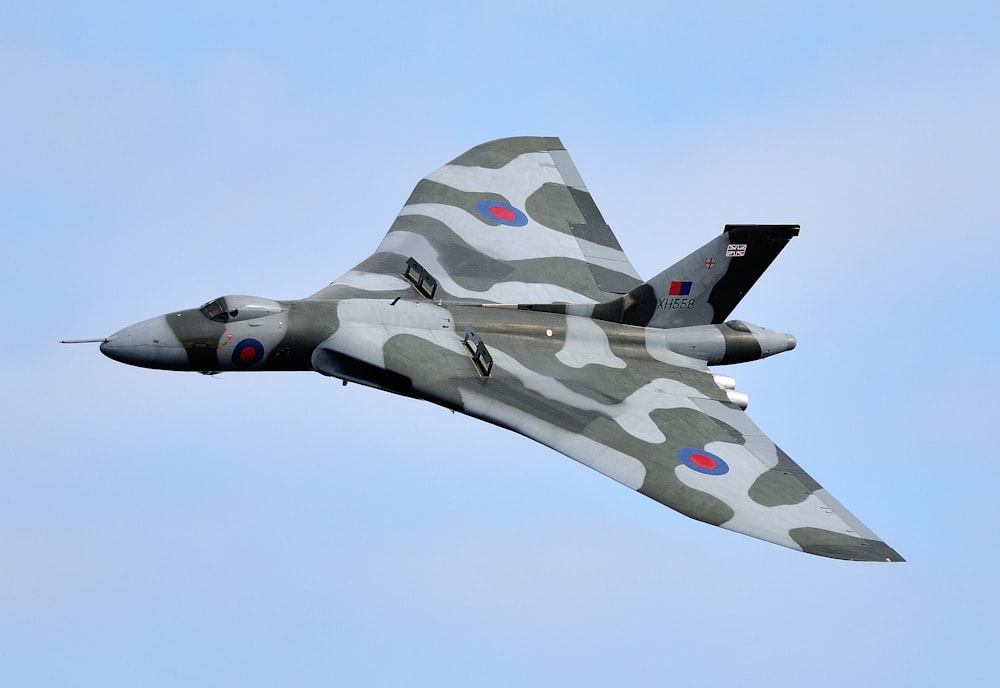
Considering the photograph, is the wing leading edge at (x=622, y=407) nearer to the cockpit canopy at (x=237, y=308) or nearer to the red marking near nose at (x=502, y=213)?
the cockpit canopy at (x=237, y=308)

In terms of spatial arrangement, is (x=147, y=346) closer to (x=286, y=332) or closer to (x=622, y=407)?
(x=286, y=332)

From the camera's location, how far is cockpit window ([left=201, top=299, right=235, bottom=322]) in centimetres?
3759

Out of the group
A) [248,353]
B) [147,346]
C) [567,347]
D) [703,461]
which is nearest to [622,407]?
[567,347]

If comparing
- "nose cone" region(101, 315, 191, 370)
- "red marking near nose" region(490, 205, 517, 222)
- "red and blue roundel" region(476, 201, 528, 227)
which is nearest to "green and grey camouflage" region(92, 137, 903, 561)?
"nose cone" region(101, 315, 191, 370)

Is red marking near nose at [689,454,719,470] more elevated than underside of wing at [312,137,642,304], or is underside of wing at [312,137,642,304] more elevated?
underside of wing at [312,137,642,304]

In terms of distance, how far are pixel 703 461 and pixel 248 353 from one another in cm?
1045

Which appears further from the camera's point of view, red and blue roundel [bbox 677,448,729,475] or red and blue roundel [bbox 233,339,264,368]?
red and blue roundel [bbox 233,339,264,368]

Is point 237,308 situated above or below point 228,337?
above

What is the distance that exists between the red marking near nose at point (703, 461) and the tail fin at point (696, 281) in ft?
15.8

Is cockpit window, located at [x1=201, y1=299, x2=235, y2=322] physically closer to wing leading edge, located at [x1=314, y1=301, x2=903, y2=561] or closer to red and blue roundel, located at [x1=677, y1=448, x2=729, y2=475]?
wing leading edge, located at [x1=314, y1=301, x2=903, y2=561]

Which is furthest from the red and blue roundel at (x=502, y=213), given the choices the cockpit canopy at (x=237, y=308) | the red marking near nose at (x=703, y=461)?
the red marking near nose at (x=703, y=461)

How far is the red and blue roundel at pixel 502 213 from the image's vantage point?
147ft

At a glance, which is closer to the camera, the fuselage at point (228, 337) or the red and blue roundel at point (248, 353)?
the fuselage at point (228, 337)

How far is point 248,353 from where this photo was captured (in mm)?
37781
